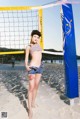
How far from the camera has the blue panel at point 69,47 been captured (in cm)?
618

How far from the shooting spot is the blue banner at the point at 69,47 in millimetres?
6184

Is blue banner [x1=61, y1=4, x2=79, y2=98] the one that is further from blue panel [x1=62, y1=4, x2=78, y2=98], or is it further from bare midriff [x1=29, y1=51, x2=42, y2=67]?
bare midriff [x1=29, y1=51, x2=42, y2=67]

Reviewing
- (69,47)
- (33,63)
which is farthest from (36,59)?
(69,47)

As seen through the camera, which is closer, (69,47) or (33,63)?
(33,63)

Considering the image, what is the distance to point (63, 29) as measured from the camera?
20.4 ft

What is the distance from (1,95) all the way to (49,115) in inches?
94.7

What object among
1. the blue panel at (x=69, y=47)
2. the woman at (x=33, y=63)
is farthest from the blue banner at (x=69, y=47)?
the woman at (x=33, y=63)

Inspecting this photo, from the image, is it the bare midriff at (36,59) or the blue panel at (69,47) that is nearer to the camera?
the bare midriff at (36,59)

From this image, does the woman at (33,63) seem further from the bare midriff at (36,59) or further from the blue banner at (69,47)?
the blue banner at (69,47)

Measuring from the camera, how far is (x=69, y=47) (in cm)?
622

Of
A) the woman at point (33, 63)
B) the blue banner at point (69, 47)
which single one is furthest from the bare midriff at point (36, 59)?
the blue banner at point (69, 47)

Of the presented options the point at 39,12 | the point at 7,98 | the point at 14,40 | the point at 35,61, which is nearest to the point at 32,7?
the point at 39,12

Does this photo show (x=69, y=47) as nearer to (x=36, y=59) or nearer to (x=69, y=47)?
(x=69, y=47)

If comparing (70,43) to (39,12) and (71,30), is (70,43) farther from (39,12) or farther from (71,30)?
(39,12)
